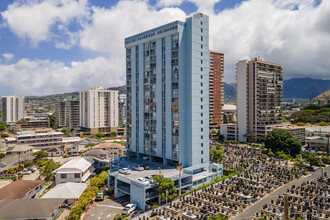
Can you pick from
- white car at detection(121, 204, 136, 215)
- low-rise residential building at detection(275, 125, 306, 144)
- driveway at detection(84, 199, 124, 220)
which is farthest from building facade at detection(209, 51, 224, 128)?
white car at detection(121, 204, 136, 215)

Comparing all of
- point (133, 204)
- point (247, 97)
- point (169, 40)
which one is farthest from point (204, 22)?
point (247, 97)

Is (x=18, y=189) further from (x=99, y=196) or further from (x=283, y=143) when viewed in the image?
(x=283, y=143)

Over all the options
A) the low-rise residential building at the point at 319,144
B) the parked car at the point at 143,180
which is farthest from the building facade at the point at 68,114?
the low-rise residential building at the point at 319,144

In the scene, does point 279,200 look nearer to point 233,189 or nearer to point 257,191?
point 257,191

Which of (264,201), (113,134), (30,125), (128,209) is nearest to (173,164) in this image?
(128,209)

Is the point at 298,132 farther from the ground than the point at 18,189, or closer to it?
farther from the ground

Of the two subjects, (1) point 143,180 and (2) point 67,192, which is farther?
(1) point 143,180

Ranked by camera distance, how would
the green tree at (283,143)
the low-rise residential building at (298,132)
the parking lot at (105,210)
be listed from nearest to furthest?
1. the parking lot at (105,210)
2. the green tree at (283,143)
3. the low-rise residential building at (298,132)

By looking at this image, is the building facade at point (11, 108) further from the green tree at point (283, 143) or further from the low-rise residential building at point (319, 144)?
the low-rise residential building at point (319, 144)
